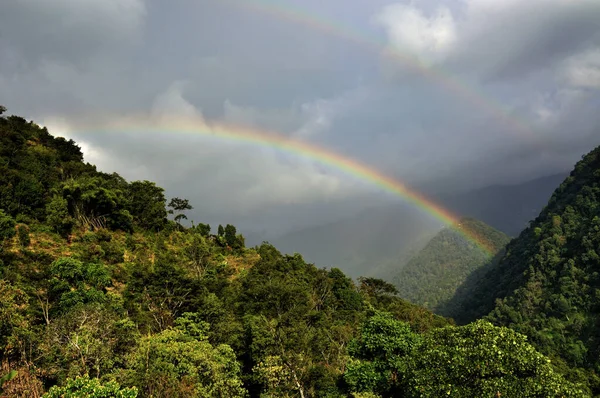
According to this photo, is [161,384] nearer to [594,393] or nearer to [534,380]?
[534,380]

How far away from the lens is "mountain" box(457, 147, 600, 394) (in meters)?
112

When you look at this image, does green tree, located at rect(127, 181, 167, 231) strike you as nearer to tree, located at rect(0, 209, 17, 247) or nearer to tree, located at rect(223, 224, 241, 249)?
tree, located at rect(223, 224, 241, 249)

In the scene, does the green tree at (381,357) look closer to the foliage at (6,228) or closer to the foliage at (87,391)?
the foliage at (87,391)

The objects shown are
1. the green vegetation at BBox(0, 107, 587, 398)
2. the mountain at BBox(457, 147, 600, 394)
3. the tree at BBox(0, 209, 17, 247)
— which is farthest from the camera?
the mountain at BBox(457, 147, 600, 394)

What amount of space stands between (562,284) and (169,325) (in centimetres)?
15110

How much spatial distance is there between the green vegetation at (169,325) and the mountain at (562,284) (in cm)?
7038

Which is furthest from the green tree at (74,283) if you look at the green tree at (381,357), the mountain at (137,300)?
the green tree at (381,357)

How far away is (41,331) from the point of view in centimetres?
3008

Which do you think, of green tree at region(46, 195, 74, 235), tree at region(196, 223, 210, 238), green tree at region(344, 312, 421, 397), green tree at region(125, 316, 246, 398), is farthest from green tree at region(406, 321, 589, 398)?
tree at region(196, 223, 210, 238)

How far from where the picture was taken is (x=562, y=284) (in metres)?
135

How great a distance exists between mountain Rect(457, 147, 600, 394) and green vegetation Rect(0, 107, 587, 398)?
70.4m

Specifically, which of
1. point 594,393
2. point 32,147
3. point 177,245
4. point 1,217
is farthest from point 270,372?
point 32,147

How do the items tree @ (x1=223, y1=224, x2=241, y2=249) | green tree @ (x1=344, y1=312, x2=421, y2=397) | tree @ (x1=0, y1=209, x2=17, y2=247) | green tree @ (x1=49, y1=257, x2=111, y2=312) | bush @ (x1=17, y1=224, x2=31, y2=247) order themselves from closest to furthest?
green tree @ (x1=344, y1=312, x2=421, y2=397), green tree @ (x1=49, y1=257, x2=111, y2=312), tree @ (x1=0, y1=209, x2=17, y2=247), bush @ (x1=17, y1=224, x2=31, y2=247), tree @ (x1=223, y1=224, x2=241, y2=249)

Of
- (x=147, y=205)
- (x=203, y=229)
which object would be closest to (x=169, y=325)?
(x=147, y=205)
